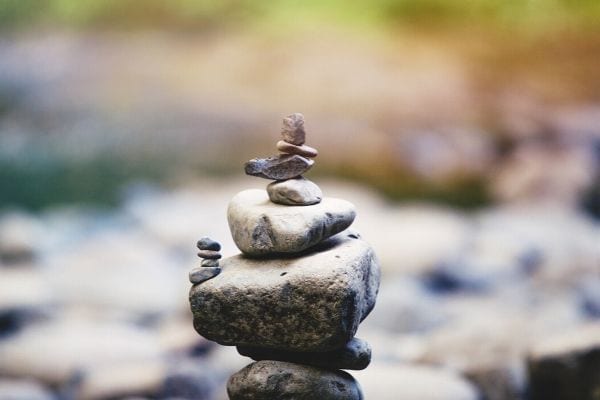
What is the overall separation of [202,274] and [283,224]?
0.64m

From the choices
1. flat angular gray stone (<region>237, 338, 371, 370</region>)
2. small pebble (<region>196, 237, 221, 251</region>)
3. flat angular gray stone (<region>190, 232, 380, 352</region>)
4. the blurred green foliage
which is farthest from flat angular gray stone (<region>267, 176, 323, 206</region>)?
the blurred green foliage

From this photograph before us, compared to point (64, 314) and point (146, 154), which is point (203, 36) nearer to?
point (146, 154)

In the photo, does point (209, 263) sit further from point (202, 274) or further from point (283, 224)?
point (283, 224)

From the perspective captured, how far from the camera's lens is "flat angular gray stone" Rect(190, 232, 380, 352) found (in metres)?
4.20

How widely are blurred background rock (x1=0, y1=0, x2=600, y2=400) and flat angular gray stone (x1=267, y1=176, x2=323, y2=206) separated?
265 inches

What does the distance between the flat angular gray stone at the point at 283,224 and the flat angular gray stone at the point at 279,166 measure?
0.68 ft

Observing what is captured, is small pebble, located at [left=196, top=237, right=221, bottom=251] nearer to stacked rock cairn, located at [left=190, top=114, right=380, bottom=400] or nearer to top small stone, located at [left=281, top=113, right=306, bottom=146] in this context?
stacked rock cairn, located at [left=190, top=114, right=380, bottom=400]

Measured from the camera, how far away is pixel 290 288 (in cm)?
425

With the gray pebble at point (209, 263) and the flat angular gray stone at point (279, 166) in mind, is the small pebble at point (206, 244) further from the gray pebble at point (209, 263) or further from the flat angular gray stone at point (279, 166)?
the flat angular gray stone at point (279, 166)

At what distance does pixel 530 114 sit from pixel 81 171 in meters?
8.59

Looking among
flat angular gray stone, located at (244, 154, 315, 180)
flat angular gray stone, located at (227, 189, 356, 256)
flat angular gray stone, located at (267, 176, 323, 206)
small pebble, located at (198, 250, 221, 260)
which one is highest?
flat angular gray stone, located at (244, 154, 315, 180)

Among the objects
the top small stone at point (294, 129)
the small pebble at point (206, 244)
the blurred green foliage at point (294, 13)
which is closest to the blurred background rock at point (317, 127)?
the blurred green foliage at point (294, 13)

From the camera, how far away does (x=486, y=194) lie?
12852 millimetres

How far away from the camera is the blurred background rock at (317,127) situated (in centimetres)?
1193
